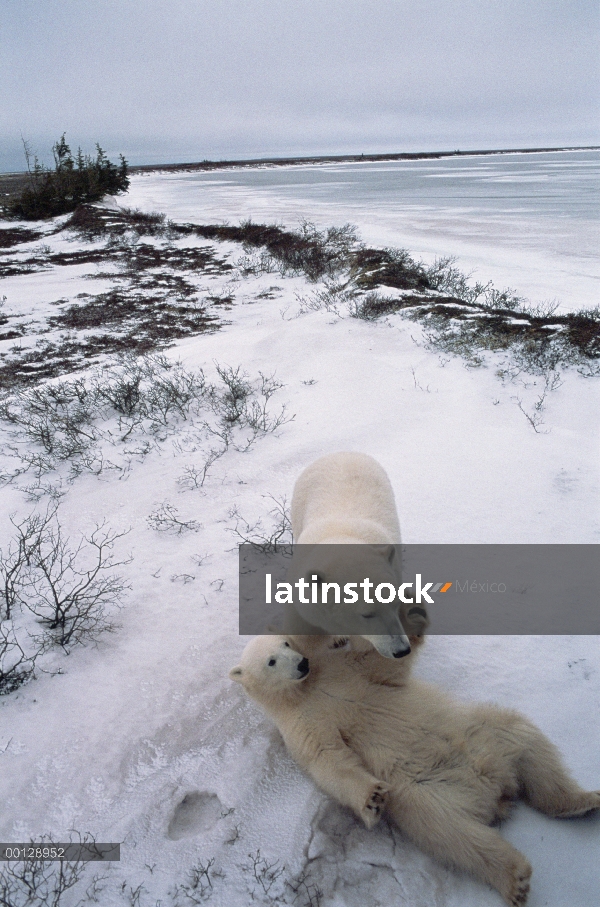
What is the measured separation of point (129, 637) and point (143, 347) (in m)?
7.52

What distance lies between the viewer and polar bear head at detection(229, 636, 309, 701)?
7.25 ft

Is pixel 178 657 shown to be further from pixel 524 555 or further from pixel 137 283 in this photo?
pixel 137 283

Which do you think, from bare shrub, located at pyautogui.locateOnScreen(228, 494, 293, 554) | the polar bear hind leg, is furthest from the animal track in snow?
bare shrub, located at pyautogui.locateOnScreen(228, 494, 293, 554)

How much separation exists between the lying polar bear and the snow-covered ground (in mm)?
659

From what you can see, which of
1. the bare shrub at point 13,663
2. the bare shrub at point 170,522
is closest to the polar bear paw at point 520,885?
the bare shrub at point 13,663

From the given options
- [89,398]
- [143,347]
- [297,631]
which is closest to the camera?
[297,631]

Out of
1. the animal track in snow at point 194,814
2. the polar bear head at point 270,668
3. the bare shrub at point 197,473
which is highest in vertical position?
the polar bear head at point 270,668

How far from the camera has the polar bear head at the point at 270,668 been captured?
7.25ft

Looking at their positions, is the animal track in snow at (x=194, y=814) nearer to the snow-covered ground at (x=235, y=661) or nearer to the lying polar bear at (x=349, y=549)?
the snow-covered ground at (x=235, y=661)

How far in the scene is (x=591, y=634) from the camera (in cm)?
287

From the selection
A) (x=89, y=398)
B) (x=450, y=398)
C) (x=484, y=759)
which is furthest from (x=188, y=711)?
(x=89, y=398)

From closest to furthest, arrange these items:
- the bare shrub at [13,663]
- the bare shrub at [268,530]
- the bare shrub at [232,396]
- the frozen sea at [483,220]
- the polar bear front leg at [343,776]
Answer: the polar bear front leg at [343,776] → the bare shrub at [13,663] → the bare shrub at [268,530] → the bare shrub at [232,396] → the frozen sea at [483,220]

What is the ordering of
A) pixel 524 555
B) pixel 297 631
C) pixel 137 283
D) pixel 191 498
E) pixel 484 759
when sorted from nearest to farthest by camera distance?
pixel 484 759 → pixel 297 631 → pixel 524 555 → pixel 191 498 → pixel 137 283

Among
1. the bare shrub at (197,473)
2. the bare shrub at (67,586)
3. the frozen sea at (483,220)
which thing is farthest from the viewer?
the frozen sea at (483,220)
